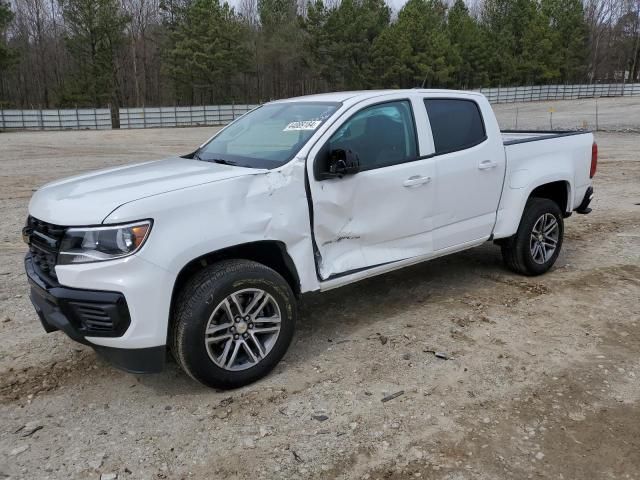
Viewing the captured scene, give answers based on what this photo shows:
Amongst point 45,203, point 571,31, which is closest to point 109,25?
point 45,203

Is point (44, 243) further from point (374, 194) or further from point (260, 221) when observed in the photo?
point (374, 194)

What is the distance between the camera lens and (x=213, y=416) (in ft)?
10.9

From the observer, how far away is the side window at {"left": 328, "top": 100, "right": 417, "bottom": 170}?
13.3ft

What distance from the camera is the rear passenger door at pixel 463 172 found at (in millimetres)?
4578

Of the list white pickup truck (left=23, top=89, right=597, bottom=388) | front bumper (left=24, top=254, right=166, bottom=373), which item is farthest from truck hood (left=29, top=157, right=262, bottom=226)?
front bumper (left=24, top=254, right=166, bottom=373)

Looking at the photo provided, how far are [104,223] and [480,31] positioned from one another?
75.9 m

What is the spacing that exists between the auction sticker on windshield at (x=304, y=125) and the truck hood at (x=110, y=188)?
57cm

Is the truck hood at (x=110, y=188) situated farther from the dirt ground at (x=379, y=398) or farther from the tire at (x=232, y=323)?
the dirt ground at (x=379, y=398)

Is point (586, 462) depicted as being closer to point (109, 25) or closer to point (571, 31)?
point (109, 25)

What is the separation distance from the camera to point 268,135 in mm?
4266

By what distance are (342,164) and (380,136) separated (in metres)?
0.63

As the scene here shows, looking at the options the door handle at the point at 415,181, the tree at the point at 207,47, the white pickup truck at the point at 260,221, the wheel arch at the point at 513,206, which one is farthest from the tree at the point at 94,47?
the door handle at the point at 415,181

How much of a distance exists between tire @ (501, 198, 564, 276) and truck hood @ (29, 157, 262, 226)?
295 centimetres

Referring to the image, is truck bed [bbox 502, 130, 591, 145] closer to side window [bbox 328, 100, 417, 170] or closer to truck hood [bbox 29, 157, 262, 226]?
side window [bbox 328, 100, 417, 170]
